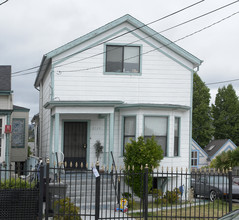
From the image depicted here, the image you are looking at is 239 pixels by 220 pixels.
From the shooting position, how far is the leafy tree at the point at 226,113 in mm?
58450

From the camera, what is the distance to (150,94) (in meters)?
18.1

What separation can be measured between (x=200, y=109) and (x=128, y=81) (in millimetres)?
38180

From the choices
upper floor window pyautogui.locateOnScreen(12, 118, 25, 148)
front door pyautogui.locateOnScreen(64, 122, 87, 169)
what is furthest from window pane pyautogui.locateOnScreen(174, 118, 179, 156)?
upper floor window pyautogui.locateOnScreen(12, 118, 25, 148)

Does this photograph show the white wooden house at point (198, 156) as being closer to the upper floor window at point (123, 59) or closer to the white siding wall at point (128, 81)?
the white siding wall at point (128, 81)

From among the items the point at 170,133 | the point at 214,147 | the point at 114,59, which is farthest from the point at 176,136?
the point at 214,147

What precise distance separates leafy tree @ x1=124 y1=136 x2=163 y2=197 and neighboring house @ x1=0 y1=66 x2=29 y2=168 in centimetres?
524

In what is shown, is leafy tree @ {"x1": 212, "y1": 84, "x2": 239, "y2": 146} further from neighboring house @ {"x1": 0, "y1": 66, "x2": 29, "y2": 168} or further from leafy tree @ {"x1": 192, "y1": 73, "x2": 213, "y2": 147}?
neighboring house @ {"x1": 0, "y1": 66, "x2": 29, "y2": 168}

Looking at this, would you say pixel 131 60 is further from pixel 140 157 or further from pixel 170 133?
pixel 140 157

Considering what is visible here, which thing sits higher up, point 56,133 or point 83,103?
point 83,103

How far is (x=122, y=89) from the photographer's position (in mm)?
17859

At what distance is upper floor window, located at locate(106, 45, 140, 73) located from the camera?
1808 cm

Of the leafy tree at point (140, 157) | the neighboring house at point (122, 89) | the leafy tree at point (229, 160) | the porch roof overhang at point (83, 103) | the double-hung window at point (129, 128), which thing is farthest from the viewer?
the leafy tree at point (229, 160)

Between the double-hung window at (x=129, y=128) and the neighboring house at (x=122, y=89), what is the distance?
42 millimetres

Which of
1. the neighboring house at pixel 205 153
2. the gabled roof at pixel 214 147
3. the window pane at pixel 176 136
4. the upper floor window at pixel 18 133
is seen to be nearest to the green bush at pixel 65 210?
the window pane at pixel 176 136
